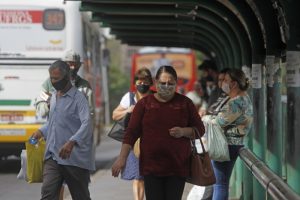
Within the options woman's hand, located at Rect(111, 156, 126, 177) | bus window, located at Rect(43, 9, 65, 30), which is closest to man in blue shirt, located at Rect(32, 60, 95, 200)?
woman's hand, located at Rect(111, 156, 126, 177)

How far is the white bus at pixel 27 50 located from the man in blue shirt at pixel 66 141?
25.2 ft

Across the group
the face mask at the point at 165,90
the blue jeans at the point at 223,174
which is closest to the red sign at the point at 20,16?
the blue jeans at the point at 223,174

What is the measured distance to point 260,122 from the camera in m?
9.38

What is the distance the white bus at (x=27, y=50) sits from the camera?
15.1 m

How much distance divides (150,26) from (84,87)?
5215 mm

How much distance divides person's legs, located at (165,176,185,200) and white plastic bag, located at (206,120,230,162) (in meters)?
1.64

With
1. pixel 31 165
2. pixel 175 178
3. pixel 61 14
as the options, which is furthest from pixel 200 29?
pixel 175 178

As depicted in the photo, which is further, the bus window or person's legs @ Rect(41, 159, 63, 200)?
the bus window

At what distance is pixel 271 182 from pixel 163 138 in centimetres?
129

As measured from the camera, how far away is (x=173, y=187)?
255 inches

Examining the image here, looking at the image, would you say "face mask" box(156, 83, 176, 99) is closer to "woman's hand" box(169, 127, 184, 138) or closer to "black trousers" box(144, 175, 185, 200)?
"woman's hand" box(169, 127, 184, 138)

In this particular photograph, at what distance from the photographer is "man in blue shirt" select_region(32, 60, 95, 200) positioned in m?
7.22

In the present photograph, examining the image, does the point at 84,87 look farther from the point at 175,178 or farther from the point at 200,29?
the point at 200,29

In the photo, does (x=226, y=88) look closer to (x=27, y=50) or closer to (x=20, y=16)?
(x=27, y=50)
